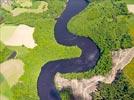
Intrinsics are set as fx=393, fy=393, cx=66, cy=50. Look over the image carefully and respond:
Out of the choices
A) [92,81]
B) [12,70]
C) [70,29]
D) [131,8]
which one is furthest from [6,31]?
[131,8]

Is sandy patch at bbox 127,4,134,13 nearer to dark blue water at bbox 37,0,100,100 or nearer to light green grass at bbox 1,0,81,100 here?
dark blue water at bbox 37,0,100,100

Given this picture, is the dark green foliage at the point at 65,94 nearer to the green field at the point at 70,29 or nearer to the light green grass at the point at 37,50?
the green field at the point at 70,29

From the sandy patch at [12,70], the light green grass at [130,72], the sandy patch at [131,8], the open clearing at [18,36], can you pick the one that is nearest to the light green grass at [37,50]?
the sandy patch at [12,70]

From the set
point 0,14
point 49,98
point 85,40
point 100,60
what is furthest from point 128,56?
point 0,14

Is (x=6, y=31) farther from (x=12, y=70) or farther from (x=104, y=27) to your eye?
A: (x=104, y=27)

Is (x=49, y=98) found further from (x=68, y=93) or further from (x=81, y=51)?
(x=81, y=51)

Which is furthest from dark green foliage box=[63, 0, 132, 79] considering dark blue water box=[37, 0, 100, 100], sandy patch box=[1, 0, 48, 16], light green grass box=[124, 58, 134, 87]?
sandy patch box=[1, 0, 48, 16]
